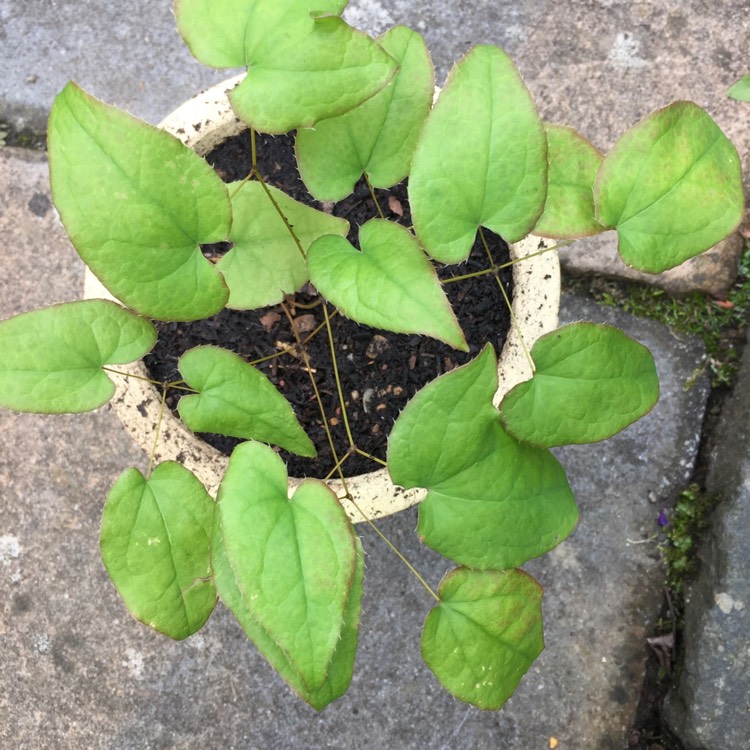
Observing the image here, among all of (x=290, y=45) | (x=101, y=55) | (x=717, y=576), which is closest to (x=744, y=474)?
(x=717, y=576)

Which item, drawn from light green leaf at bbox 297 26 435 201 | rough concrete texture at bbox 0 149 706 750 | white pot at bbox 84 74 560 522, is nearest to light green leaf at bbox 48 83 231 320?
light green leaf at bbox 297 26 435 201

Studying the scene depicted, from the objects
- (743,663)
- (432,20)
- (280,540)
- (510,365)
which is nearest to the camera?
(280,540)

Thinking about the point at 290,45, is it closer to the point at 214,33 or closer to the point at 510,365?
the point at 214,33

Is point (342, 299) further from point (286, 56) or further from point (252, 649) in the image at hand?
point (252, 649)

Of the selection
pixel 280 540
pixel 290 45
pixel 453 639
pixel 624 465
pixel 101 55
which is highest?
pixel 290 45

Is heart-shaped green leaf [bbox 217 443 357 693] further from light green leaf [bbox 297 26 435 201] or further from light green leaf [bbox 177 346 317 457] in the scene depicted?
light green leaf [bbox 297 26 435 201]

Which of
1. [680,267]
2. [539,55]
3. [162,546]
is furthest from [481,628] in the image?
[539,55]

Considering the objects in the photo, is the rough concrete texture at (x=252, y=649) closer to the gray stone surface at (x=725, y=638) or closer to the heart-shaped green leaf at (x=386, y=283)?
the gray stone surface at (x=725, y=638)
